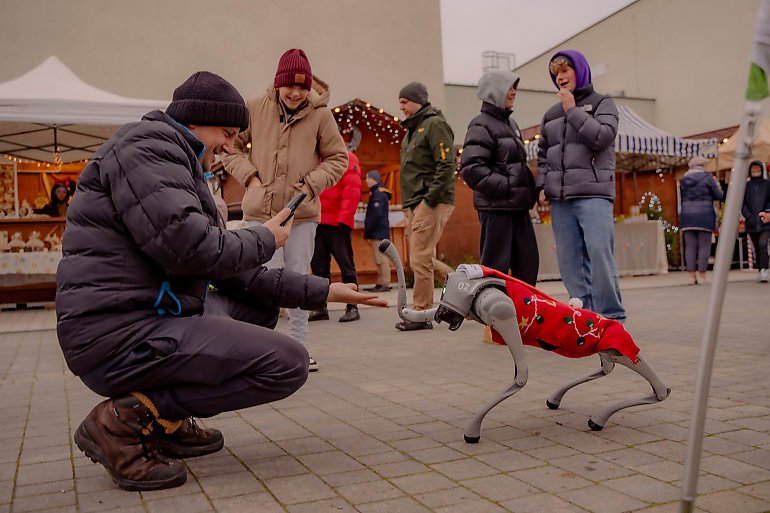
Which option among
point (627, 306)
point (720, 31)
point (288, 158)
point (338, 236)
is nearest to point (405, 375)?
point (288, 158)

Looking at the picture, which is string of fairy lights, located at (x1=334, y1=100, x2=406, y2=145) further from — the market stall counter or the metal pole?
the metal pole

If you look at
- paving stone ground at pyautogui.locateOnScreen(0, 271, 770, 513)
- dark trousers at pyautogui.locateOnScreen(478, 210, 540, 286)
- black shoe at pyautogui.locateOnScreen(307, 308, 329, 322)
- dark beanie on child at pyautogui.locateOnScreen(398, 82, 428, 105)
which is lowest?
paving stone ground at pyautogui.locateOnScreen(0, 271, 770, 513)

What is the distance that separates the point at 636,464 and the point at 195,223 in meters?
1.70

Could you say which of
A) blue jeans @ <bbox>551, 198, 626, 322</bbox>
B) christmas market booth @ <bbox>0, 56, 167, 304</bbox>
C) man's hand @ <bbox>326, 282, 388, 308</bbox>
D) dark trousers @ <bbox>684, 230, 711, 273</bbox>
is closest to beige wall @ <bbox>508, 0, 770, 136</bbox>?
dark trousers @ <bbox>684, 230, 711, 273</bbox>

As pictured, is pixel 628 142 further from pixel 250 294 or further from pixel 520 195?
pixel 250 294

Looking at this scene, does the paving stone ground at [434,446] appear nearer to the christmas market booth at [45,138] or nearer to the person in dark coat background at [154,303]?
the person in dark coat background at [154,303]

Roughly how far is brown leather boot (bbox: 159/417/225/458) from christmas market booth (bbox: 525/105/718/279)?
428 inches

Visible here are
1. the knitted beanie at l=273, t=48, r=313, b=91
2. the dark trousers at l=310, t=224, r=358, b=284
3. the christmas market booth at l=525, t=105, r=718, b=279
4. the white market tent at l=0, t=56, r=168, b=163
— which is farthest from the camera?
the christmas market booth at l=525, t=105, r=718, b=279

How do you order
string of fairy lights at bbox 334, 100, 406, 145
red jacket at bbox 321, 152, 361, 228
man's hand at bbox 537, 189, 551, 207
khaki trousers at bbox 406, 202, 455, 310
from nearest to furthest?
man's hand at bbox 537, 189, 551, 207 < khaki trousers at bbox 406, 202, 455, 310 < red jacket at bbox 321, 152, 361, 228 < string of fairy lights at bbox 334, 100, 406, 145

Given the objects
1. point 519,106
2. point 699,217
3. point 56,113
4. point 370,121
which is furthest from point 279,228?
point 519,106

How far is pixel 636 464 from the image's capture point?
2.55 m

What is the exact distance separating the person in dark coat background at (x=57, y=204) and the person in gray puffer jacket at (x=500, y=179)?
25.4 feet

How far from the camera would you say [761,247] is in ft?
38.6

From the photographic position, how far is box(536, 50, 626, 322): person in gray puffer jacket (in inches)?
200
